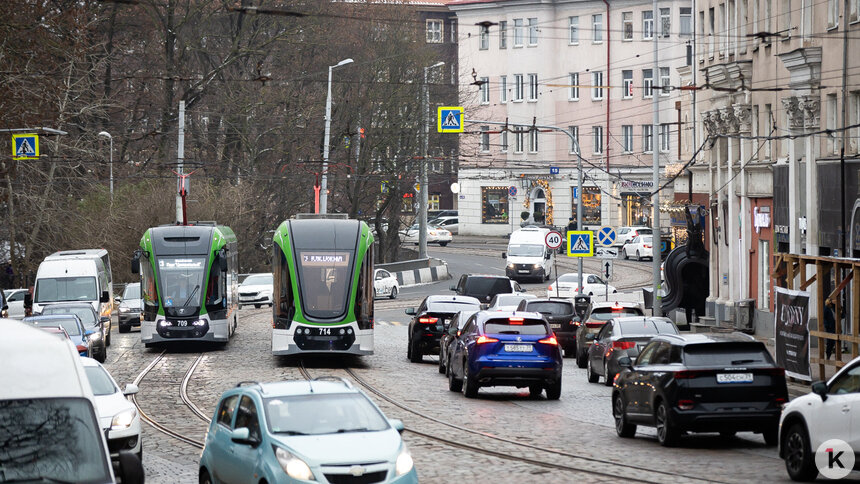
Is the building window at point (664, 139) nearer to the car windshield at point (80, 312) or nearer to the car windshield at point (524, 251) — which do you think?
the car windshield at point (524, 251)

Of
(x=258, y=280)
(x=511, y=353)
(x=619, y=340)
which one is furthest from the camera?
(x=258, y=280)

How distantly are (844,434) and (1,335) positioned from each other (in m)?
8.03

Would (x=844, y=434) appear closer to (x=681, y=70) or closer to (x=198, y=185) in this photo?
(x=681, y=70)

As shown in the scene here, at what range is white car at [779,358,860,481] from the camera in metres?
12.9

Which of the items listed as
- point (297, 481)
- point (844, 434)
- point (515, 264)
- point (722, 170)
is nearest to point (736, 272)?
point (722, 170)

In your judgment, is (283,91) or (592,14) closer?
(283,91)

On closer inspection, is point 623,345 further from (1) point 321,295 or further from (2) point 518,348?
(1) point 321,295

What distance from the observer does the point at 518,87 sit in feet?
314

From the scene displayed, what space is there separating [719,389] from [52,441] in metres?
10.3

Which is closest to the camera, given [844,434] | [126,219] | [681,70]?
[844,434]

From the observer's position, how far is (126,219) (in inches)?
2251

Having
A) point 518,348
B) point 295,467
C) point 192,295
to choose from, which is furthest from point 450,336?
point 295,467

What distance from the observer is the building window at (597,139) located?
91750 mm

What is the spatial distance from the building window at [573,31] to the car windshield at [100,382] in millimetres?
77743
